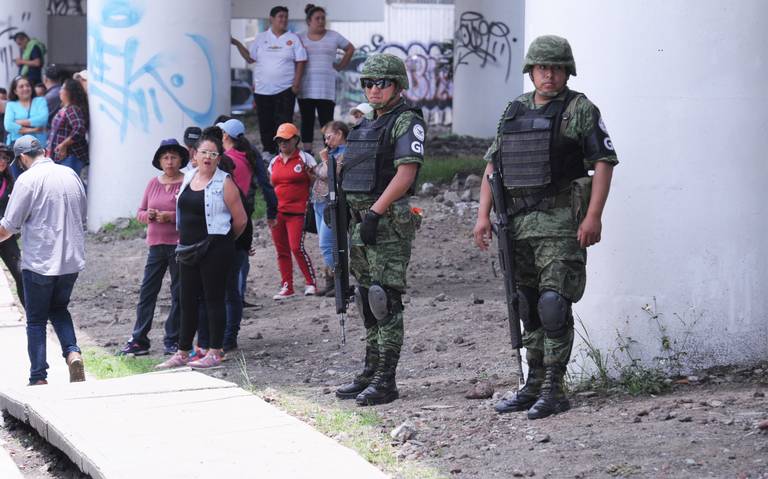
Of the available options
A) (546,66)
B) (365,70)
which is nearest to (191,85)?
(365,70)

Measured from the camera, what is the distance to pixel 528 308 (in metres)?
6.39

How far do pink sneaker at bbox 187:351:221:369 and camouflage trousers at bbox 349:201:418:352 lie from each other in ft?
7.41

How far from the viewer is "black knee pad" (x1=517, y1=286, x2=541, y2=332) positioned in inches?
252

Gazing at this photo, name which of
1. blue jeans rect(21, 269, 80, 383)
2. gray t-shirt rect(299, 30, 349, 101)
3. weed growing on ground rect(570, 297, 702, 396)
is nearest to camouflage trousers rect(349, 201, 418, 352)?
weed growing on ground rect(570, 297, 702, 396)

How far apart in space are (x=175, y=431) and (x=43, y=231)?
2.39m

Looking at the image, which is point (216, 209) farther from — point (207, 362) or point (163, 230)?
point (207, 362)

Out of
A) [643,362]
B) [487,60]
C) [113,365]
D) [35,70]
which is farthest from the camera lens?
[487,60]

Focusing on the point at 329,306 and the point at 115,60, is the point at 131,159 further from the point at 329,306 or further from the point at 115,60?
the point at 329,306

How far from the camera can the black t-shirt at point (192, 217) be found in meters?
8.53

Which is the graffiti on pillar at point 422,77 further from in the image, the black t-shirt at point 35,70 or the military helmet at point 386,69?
the military helmet at point 386,69

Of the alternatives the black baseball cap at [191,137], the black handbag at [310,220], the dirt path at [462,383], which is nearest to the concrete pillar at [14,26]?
the dirt path at [462,383]

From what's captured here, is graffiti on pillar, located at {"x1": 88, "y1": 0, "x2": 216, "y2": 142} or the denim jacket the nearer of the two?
the denim jacket

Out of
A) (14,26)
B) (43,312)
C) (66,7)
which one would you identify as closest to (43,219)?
(43,312)

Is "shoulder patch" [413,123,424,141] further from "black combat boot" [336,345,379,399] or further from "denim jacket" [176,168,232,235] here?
"denim jacket" [176,168,232,235]
